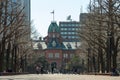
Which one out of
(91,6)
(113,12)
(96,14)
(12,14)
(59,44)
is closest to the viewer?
(113,12)

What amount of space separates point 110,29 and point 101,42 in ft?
32.9

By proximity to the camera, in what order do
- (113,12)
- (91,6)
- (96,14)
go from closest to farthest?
(113,12) → (96,14) → (91,6)

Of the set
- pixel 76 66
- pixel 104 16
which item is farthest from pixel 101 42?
pixel 76 66

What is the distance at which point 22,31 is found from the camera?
7200 cm

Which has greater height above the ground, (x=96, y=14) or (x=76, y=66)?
(x=96, y=14)

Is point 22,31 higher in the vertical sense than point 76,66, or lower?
higher

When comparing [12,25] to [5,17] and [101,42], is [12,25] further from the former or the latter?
[101,42]

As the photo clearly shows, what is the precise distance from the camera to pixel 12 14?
186ft

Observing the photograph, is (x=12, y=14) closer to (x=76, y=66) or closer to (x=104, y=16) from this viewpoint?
(x=104, y=16)

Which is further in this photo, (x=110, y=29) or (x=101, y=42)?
(x=101, y=42)

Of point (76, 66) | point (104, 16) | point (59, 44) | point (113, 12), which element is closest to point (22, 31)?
point (104, 16)

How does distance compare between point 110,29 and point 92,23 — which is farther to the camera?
point 92,23

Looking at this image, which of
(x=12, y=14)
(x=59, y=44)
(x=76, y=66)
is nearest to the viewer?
(x=12, y=14)

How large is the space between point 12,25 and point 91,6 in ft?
46.3
